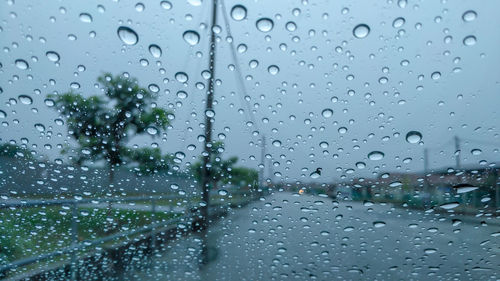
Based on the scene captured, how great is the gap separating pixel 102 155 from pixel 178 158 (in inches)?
19.9

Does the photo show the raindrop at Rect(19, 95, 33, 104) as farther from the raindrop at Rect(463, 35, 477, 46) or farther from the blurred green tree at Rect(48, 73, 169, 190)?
the raindrop at Rect(463, 35, 477, 46)

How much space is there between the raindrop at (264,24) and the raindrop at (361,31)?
1.64 ft

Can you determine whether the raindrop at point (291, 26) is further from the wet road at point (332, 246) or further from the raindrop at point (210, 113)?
the wet road at point (332, 246)

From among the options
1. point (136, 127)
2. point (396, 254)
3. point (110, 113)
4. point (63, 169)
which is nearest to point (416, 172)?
point (396, 254)

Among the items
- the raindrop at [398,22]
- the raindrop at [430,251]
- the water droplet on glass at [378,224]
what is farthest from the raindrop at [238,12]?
the raindrop at [430,251]

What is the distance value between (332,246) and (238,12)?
176cm

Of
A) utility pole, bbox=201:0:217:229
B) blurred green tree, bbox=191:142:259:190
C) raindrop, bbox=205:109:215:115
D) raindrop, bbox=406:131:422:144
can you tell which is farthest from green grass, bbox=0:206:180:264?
raindrop, bbox=406:131:422:144

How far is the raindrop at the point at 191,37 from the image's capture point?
2.04 meters

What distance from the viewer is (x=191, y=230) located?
2479 mm

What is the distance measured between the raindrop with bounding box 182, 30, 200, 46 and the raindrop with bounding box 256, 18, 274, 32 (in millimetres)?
361

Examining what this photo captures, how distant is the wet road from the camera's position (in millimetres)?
2436

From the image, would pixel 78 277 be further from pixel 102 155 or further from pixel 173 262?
pixel 102 155

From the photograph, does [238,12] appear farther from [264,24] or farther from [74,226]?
[74,226]

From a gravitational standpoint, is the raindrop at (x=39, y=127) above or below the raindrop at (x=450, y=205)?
above
